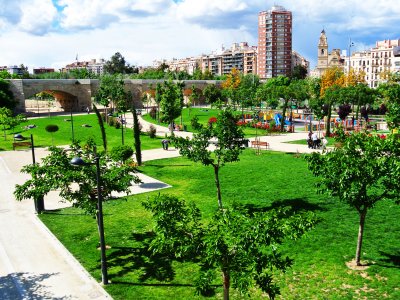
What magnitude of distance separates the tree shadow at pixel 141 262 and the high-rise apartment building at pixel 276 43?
14912cm

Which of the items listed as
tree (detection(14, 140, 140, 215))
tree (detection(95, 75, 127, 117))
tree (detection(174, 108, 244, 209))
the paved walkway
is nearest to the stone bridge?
tree (detection(95, 75, 127, 117))

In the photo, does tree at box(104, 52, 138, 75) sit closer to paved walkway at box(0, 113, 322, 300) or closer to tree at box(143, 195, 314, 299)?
paved walkway at box(0, 113, 322, 300)

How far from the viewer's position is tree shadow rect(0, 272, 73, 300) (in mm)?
12484

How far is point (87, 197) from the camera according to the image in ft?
49.3

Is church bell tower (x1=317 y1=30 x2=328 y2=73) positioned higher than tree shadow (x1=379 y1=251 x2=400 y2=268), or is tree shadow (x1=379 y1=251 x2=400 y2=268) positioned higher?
church bell tower (x1=317 y1=30 x2=328 y2=73)

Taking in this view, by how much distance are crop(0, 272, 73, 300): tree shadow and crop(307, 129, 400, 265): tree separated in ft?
29.8

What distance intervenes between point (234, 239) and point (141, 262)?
7.71 metres

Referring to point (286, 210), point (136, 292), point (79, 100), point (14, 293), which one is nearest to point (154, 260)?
point (136, 292)

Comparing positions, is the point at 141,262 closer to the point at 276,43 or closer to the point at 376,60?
the point at 376,60

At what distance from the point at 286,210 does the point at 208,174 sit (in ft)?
58.0

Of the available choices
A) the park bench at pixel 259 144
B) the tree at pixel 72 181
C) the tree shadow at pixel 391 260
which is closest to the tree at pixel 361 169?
the tree shadow at pixel 391 260

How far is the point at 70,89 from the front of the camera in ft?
279

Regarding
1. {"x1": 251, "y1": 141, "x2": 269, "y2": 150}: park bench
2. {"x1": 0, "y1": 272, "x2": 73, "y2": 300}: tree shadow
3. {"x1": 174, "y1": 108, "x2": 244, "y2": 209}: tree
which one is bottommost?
{"x1": 0, "y1": 272, "x2": 73, "y2": 300}: tree shadow

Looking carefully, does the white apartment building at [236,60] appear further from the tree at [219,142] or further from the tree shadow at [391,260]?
the tree shadow at [391,260]
